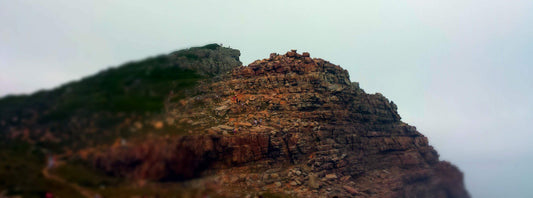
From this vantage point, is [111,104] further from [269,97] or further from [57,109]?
[269,97]

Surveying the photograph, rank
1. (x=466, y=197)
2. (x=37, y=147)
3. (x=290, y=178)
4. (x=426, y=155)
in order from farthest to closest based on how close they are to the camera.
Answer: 1. (x=466, y=197)
2. (x=426, y=155)
3. (x=290, y=178)
4. (x=37, y=147)

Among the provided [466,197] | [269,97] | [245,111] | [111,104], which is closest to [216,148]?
[245,111]

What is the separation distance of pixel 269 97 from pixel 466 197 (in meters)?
49.0

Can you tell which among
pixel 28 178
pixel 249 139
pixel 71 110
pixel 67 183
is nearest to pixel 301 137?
pixel 249 139

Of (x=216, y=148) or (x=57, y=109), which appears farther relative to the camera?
(x=216, y=148)

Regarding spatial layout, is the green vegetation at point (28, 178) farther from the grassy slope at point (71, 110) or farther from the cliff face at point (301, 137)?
the cliff face at point (301, 137)

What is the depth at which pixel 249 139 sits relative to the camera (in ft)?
129

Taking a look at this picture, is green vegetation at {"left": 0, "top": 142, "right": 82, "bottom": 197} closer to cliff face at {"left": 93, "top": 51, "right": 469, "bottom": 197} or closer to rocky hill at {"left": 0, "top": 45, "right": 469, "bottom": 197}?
rocky hill at {"left": 0, "top": 45, "right": 469, "bottom": 197}

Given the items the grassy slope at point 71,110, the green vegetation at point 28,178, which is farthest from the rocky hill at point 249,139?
the green vegetation at point 28,178

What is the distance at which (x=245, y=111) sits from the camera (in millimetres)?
44344

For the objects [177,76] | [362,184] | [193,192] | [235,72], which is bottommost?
[362,184]

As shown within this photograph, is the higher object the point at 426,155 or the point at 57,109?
the point at 57,109

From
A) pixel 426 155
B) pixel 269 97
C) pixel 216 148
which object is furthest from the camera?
pixel 426 155

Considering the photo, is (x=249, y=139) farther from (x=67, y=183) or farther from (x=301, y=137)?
(x=67, y=183)
